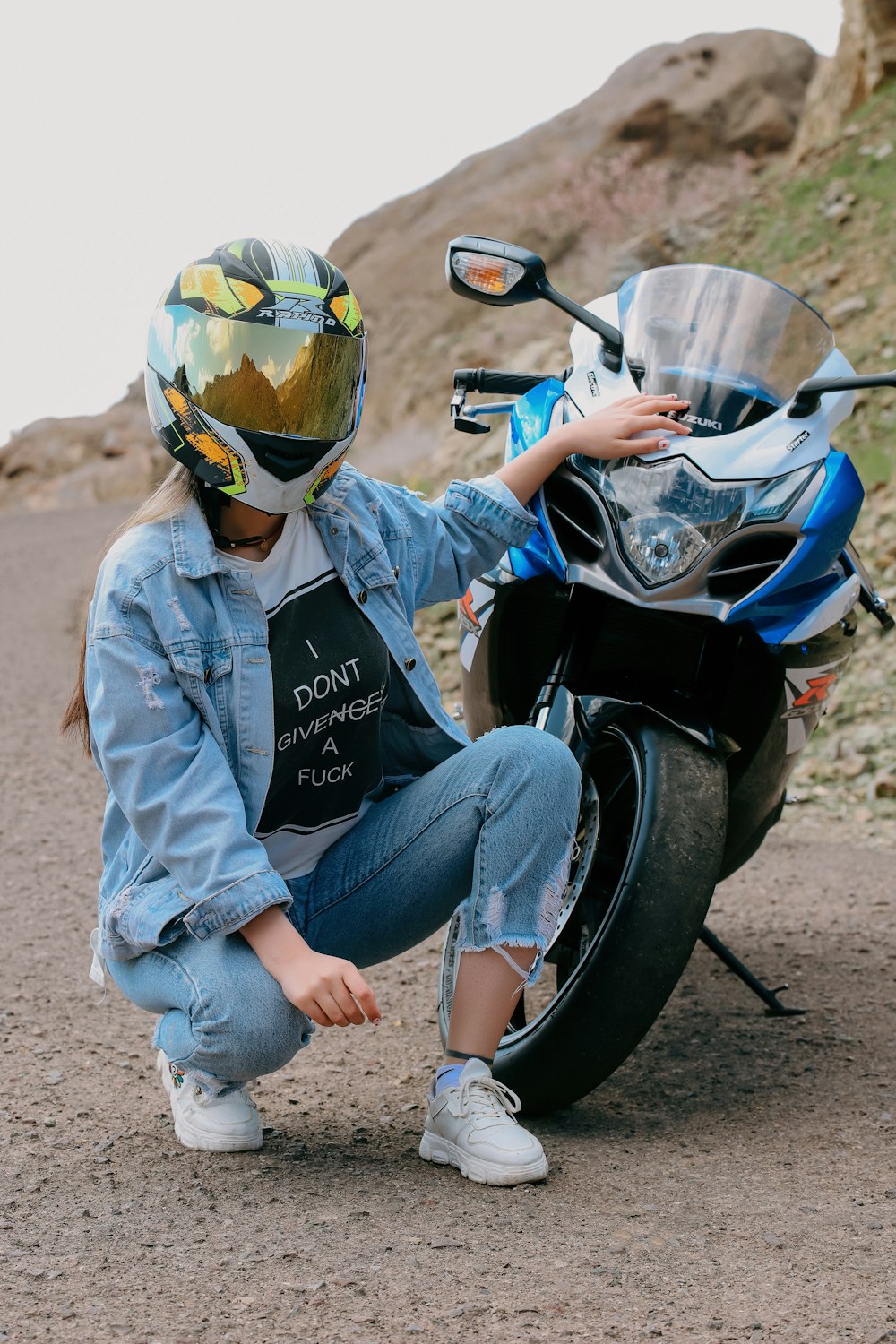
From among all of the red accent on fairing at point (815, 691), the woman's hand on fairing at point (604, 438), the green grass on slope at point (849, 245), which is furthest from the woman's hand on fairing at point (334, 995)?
the green grass on slope at point (849, 245)

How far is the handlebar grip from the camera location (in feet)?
10.1

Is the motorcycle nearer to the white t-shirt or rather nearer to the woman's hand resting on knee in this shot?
the white t-shirt

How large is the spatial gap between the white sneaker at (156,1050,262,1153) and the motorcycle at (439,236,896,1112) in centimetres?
47

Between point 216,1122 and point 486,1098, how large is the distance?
50 centimetres

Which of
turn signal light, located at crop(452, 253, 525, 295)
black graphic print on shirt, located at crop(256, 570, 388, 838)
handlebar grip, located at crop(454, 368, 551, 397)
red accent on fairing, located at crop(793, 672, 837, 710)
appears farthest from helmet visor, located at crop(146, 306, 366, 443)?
red accent on fairing, located at crop(793, 672, 837, 710)

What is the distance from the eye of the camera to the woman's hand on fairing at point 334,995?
2208 mm

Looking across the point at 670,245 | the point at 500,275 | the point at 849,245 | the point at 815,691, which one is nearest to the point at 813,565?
the point at 815,691

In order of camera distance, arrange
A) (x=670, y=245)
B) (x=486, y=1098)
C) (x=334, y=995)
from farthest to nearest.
Result: (x=670, y=245) → (x=486, y=1098) → (x=334, y=995)

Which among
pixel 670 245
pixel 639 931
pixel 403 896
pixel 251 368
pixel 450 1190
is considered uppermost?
pixel 251 368

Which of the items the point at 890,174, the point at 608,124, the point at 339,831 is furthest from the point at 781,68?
the point at 339,831

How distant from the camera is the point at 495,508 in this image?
9.01 ft

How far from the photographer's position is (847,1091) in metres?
3.02

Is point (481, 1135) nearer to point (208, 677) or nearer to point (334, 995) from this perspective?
point (334, 995)

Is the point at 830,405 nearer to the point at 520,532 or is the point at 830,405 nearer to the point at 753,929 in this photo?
the point at 520,532
